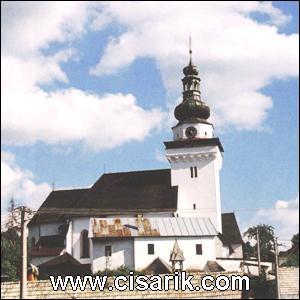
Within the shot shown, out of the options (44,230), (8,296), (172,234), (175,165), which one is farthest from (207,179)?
(8,296)

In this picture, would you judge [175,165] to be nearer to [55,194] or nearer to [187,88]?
[187,88]

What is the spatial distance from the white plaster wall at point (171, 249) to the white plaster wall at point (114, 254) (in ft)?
1.71

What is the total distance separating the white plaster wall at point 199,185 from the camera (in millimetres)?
51906

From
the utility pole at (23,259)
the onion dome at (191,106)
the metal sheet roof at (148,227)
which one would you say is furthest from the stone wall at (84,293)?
the onion dome at (191,106)

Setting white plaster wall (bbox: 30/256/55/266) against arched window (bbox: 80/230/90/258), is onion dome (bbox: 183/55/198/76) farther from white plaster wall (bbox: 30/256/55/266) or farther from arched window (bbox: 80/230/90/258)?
white plaster wall (bbox: 30/256/55/266)

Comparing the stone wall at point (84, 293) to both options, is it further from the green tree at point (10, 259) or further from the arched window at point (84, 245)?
the arched window at point (84, 245)

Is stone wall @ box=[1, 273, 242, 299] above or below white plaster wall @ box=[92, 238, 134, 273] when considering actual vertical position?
below

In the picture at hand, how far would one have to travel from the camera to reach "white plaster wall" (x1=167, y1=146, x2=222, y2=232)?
170ft

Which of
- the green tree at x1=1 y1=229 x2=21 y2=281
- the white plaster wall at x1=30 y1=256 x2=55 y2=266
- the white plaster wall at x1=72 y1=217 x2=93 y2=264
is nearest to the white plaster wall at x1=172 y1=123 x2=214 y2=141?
the white plaster wall at x1=72 y1=217 x2=93 y2=264

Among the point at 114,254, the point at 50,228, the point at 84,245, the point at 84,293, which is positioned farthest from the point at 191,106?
the point at 84,293

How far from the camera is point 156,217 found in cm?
5012

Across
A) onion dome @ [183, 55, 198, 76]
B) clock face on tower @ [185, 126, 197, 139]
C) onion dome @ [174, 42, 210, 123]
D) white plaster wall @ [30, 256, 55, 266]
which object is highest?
onion dome @ [183, 55, 198, 76]

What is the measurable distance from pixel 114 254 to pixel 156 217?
611 centimetres

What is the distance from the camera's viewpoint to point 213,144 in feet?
174
